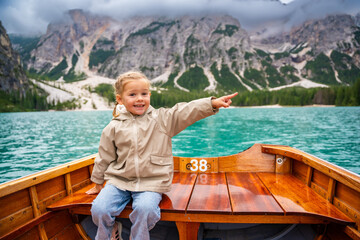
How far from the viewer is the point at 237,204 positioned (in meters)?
3.22

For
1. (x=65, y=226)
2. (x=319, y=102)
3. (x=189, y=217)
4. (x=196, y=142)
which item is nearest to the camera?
(x=189, y=217)

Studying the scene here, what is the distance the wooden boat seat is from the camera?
2.98m

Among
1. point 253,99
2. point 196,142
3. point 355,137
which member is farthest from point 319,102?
point 196,142

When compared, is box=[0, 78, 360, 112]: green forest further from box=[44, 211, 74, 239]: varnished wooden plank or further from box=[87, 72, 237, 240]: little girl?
box=[44, 211, 74, 239]: varnished wooden plank

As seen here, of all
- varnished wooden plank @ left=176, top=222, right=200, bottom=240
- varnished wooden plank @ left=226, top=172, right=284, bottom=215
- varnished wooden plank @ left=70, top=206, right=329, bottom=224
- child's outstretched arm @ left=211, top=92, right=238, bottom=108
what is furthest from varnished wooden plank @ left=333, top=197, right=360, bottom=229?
child's outstretched arm @ left=211, top=92, right=238, bottom=108

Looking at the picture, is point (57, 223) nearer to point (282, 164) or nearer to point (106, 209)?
point (106, 209)

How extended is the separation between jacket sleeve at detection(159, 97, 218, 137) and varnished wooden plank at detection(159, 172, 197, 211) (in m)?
0.96

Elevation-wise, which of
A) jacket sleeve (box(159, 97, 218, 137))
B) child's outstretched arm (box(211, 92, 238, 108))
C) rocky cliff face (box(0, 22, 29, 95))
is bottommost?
jacket sleeve (box(159, 97, 218, 137))

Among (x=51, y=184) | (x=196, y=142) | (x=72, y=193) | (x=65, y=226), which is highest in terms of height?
(x=51, y=184)

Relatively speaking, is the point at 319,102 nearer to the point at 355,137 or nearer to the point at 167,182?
the point at 355,137

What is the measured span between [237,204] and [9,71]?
140383 millimetres

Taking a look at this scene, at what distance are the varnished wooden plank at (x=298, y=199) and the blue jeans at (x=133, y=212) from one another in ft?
5.56

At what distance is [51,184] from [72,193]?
44 cm

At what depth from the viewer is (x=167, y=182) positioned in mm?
3131
